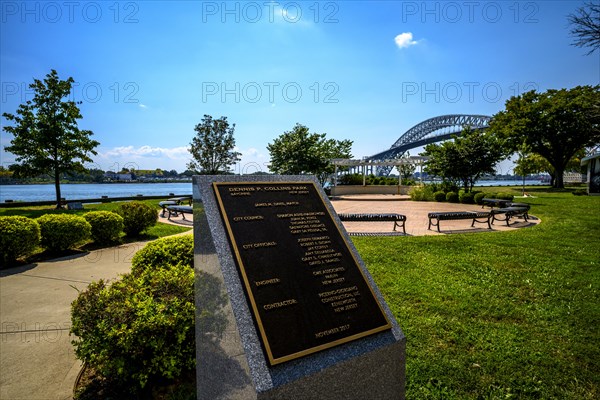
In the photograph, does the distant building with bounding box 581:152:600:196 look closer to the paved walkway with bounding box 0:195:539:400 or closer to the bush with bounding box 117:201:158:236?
the bush with bounding box 117:201:158:236

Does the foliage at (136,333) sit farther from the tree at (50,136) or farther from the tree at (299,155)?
the tree at (299,155)

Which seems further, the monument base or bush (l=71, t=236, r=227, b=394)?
bush (l=71, t=236, r=227, b=394)

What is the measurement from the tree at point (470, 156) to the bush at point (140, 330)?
23257 mm

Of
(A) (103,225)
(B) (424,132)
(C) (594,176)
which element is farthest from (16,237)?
(B) (424,132)

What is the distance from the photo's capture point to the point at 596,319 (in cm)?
480

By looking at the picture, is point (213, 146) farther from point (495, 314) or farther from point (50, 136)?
point (495, 314)

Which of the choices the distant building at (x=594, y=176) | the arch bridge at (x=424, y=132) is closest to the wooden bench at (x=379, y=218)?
the distant building at (x=594, y=176)

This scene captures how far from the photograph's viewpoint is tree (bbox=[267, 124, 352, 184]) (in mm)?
36062

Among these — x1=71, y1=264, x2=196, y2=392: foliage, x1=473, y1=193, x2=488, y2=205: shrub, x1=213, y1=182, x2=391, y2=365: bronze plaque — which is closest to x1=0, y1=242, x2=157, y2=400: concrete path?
x1=71, y1=264, x2=196, y2=392: foliage

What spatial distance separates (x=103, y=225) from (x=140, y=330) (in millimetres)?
8480

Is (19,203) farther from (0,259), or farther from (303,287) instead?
(303,287)

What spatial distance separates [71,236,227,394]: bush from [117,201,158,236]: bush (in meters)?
8.68

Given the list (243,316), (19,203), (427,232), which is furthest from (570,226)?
(19,203)

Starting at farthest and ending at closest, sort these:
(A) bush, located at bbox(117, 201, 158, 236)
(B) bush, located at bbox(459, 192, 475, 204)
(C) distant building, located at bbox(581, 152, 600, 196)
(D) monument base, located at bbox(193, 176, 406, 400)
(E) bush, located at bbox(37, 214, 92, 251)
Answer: (C) distant building, located at bbox(581, 152, 600, 196), (B) bush, located at bbox(459, 192, 475, 204), (A) bush, located at bbox(117, 201, 158, 236), (E) bush, located at bbox(37, 214, 92, 251), (D) monument base, located at bbox(193, 176, 406, 400)
